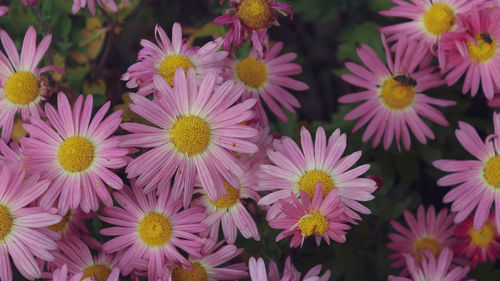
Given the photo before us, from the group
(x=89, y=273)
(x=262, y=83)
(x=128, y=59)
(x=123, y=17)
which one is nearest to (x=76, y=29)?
(x=123, y=17)

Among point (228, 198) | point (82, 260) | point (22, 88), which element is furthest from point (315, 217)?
point (22, 88)

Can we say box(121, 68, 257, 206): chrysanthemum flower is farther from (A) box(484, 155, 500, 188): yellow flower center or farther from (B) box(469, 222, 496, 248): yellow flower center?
(B) box(469, 222, 496, 248): yellow flower center

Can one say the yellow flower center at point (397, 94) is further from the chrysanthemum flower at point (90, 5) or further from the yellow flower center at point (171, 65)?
the chrysanthemum flower at point (90, 5)

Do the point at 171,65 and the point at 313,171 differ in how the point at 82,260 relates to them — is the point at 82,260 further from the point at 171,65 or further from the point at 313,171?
the point at 313,171

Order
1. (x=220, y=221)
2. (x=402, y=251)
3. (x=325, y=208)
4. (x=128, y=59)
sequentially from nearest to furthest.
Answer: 1. (x=325, y=208)
2. (x=220, y=221)
3. (x=402, y=251)
4. (x=128, y=59)

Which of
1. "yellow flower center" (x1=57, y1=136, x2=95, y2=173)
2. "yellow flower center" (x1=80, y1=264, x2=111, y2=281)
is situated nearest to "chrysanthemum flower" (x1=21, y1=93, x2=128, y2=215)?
"yellow flower center" (x1=57, y1=136, x2=95, y2=173)

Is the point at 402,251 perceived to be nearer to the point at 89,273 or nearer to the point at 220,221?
the point at 220,221

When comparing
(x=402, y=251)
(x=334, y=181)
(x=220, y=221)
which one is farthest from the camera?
(x=402, y=251)
